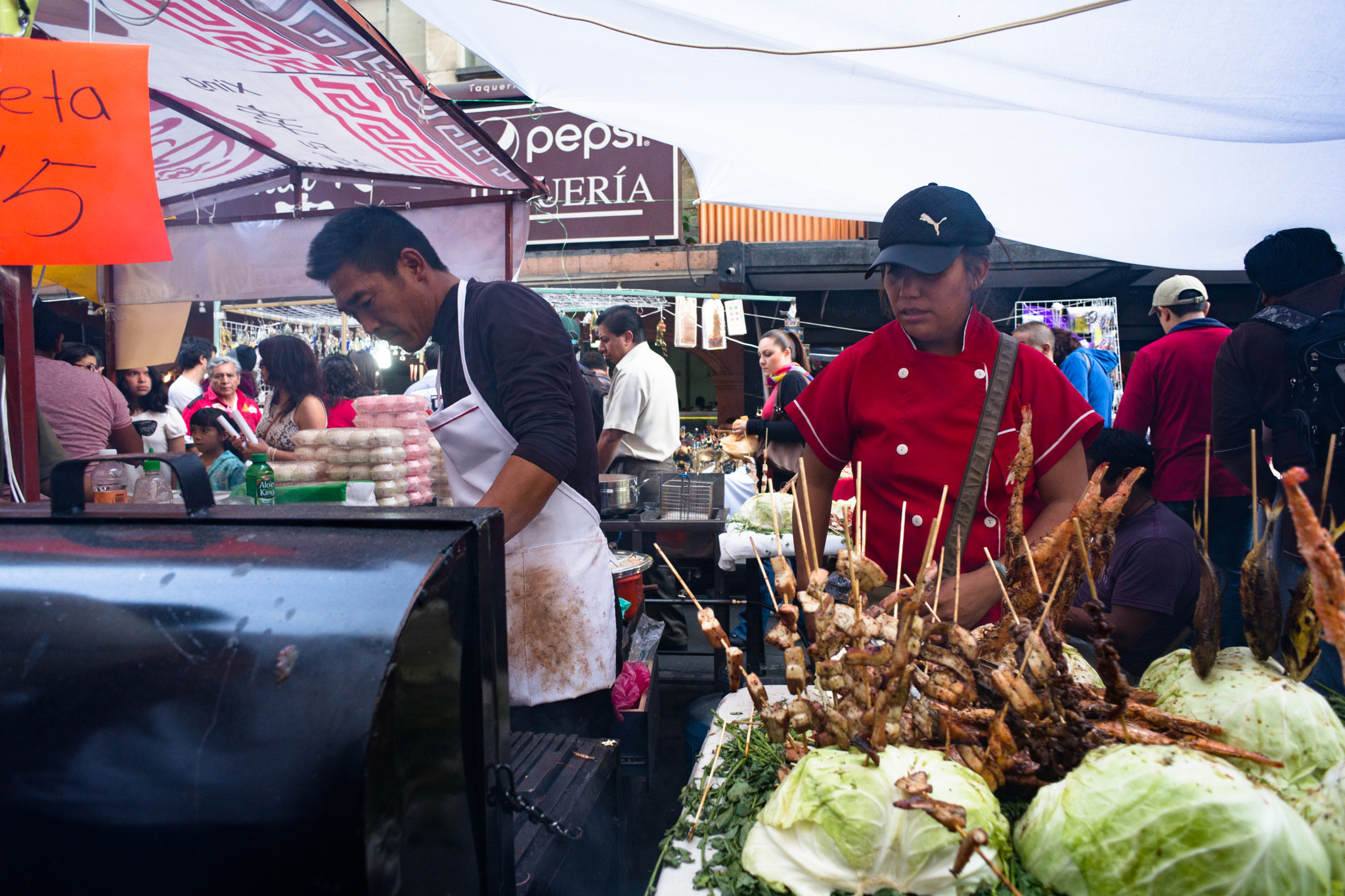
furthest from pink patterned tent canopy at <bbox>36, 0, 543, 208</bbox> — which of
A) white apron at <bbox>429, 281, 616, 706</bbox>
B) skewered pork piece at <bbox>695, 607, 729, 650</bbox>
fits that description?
skewered pork piece at <bbox>695, 607, 729, 650</bbox>

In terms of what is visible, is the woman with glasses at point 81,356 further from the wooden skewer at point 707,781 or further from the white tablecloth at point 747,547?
the wooden skewer at point 707,781

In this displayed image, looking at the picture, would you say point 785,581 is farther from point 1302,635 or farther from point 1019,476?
point 1302,635

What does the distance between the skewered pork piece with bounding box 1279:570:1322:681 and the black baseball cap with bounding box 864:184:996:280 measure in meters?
1.06

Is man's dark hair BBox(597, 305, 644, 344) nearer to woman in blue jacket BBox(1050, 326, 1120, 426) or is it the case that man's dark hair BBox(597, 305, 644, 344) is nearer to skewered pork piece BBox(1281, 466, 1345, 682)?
woman in blue jacket BBox(1050, 326, 1120, 426)

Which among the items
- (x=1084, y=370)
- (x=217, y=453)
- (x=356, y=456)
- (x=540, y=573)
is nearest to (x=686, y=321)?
(x=1084, y=370)

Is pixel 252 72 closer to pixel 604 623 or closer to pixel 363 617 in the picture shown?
pixel 604 623

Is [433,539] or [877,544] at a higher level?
[433,539]

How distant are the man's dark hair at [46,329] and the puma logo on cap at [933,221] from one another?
148 inches

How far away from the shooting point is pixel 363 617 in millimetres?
895

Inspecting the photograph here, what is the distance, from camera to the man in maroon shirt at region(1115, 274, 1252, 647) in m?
3.79

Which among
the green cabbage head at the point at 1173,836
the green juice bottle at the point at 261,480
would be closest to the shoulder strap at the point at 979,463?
the green cabbage head at the point at 1173,836

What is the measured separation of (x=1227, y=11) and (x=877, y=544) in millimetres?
1810

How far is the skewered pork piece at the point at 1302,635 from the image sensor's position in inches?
51.3

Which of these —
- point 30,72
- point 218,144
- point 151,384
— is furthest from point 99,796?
point 151,384
